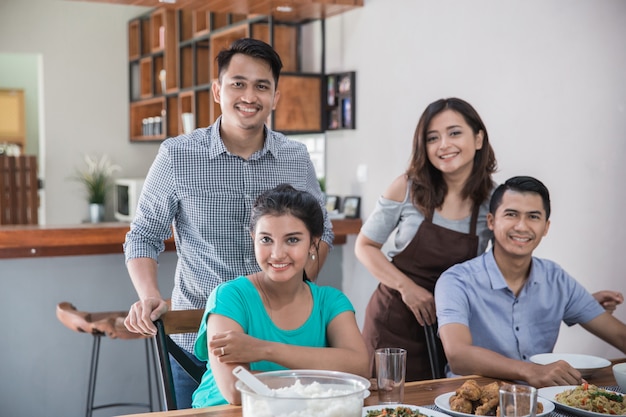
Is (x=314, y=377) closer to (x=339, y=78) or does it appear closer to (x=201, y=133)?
(x=201, y=133)

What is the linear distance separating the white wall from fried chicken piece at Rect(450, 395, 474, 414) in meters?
1.37

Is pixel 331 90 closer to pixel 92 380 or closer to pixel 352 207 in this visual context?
pixel 352 207

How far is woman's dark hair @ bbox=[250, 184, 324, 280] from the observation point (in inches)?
70.8

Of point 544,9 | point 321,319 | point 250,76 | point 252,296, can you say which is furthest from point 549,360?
point 544,9

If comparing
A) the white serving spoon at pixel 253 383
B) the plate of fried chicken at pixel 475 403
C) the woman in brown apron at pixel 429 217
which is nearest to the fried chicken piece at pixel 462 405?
the plate of fried chicken at pixel 475 403

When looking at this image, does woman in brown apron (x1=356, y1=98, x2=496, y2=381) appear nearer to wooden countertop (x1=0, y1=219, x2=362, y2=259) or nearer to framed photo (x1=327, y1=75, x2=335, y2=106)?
wooden countertop (x1=0, y1=219, x2=362, y2=259)

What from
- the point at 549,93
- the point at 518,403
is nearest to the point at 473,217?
the point at 549,93

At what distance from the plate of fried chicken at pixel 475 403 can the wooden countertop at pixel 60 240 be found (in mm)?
2345

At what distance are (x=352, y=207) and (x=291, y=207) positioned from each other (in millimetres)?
2386

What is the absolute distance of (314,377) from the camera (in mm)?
1276

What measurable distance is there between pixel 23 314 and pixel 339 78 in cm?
204

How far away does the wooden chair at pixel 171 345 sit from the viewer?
1818 mm

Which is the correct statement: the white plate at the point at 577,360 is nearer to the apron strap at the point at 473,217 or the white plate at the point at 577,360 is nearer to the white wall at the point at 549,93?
the apron strap at the point at 473,217

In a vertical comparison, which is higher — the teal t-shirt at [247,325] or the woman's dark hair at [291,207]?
the woman's dark hair at [291,207]
